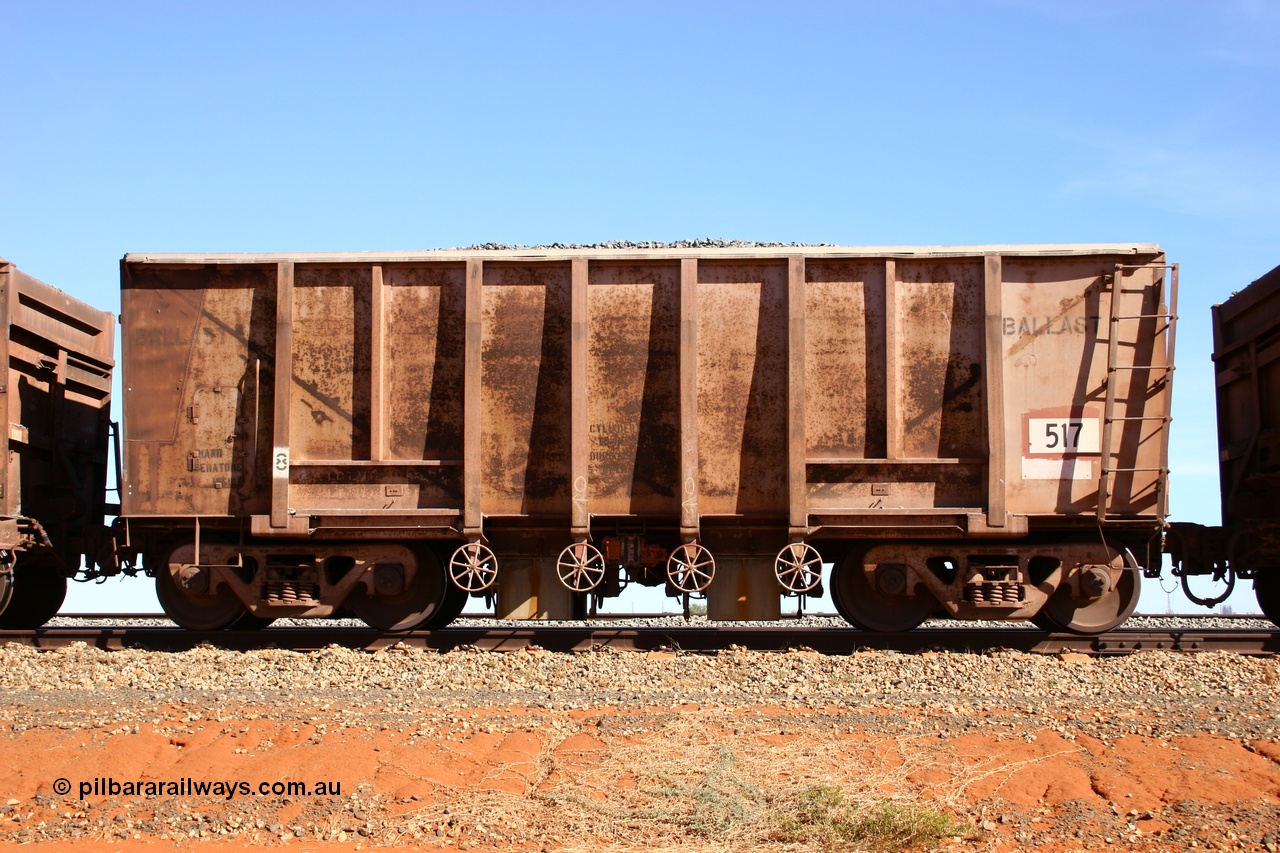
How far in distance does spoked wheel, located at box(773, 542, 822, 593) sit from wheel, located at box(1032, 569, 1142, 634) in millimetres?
2346

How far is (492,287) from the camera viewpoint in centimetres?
1033

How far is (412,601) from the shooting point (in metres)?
10.5

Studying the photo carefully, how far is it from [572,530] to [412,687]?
7.13 ft

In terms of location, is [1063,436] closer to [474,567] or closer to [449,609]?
[474,567]

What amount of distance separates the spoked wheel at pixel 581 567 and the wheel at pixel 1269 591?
7201mm

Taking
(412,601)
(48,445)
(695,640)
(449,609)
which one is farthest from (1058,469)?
(48,445)

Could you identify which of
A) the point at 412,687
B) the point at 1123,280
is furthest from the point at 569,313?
the point at 1123,280

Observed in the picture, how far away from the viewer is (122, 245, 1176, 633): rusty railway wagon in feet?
32.9

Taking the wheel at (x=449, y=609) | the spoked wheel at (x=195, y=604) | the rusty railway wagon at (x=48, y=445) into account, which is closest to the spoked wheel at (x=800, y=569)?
the wheel at (x=449, y=609)

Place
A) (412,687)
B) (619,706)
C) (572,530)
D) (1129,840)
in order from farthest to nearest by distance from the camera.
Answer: (572,530), (412,687), (619,706), (1129,840)

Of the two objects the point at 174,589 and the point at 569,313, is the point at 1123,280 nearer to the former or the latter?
the point at 569,313

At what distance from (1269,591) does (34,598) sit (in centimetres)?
1375

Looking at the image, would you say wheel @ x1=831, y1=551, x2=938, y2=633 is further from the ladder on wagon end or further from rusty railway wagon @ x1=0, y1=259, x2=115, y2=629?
rusty railway wagon @ x1=0, y1=259, x2=115, y2=629

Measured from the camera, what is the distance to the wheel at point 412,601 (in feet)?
34.3
